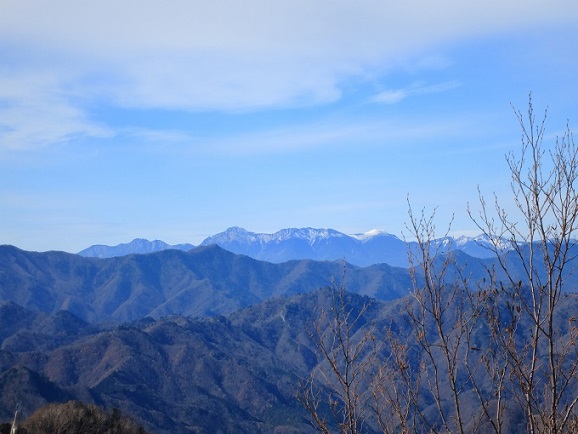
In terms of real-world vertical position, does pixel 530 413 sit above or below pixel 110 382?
above

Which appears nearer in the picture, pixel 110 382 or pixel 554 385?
pixel 554 385

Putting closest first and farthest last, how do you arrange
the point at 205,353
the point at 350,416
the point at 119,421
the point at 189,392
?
the point at 350,416 < the point at 119,421 < the point at 189,392 < the point at 205,353

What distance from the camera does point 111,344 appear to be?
165 m

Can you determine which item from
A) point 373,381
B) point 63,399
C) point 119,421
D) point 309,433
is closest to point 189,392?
point 309,433

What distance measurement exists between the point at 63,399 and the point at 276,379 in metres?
78.7

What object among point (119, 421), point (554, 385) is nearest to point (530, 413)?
point (554, 385)

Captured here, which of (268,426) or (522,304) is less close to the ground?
(522,304)

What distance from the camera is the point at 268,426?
136125mm

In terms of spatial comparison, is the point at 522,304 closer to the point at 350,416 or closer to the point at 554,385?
the point at 554,385

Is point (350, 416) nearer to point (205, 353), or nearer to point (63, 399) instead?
point (63, 399)

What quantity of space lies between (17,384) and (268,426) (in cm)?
5057

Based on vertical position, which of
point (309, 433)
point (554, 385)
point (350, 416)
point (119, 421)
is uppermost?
point (554, 385)

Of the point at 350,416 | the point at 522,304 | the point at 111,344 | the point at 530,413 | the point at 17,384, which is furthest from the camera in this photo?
the point at 111,344

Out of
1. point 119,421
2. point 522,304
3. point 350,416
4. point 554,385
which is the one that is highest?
point 522,304
